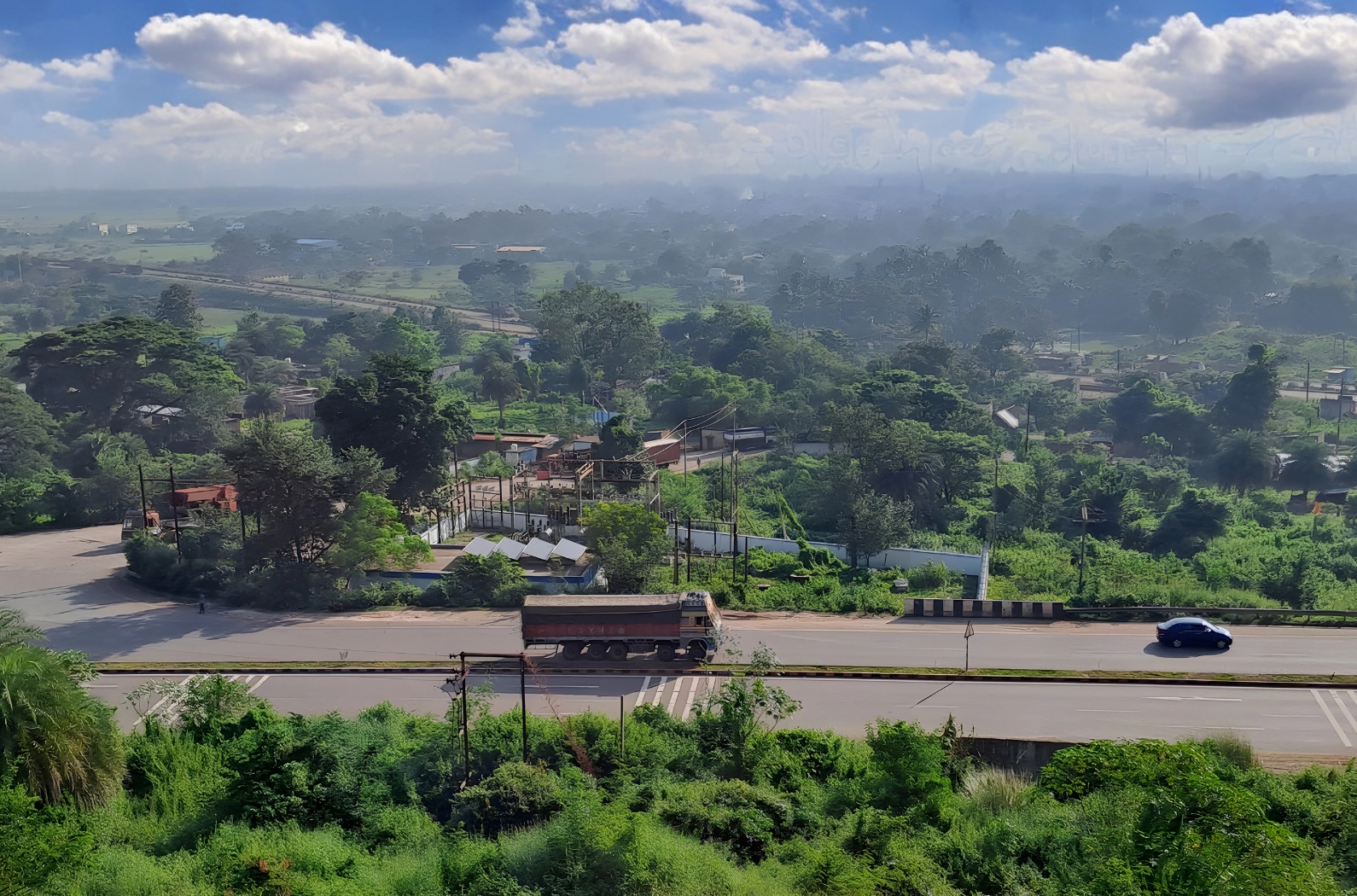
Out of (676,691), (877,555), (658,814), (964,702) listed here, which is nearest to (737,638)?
(676,691)

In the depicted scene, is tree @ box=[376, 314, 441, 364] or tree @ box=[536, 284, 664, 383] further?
tree @ box=[376, 314, 441, 364]

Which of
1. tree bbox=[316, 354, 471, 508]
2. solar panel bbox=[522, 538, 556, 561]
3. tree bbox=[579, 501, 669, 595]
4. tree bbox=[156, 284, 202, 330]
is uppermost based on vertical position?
tree bbox=[156, 284, 202, 330]

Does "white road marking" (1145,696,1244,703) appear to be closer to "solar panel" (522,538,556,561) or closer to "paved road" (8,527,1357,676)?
"paved road" (8,527,1357,676)

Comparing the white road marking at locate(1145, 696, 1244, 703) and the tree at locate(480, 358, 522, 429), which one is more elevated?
the tree at locate(480, 358, 522, 429)

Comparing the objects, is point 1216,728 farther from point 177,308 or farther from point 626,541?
point 177,308

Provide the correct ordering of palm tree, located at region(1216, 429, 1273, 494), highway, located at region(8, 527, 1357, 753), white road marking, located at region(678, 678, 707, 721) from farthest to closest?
palm tree, located at region(1216, 429, 1273, 494)
white road marking, located at region(678, 678, 707, 721)
highway, located at region(8, 527, 1357, 753)

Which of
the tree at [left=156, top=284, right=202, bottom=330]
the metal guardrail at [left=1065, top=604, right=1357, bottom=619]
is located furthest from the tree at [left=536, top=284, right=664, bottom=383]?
the metal guardrail at [left=1065, top=604, right=1357, bottom=619]
